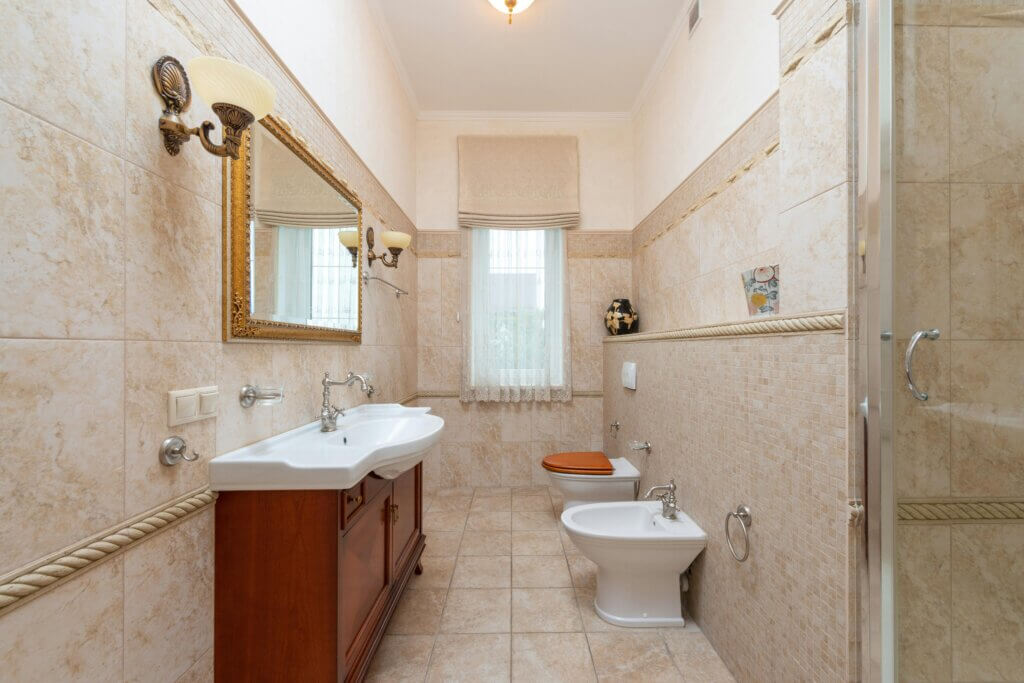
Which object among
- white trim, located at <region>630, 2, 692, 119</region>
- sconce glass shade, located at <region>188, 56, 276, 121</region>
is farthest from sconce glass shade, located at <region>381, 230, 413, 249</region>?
white trim, located at <region>630, 2, 692, 119</region>

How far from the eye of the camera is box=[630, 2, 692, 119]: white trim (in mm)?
2254

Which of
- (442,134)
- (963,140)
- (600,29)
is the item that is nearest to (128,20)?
(963,140)

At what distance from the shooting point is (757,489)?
1307 millimetres

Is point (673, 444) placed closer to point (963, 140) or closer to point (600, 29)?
point (963, 140)

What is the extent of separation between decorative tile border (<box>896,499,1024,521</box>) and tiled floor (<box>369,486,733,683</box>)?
89 centimetres

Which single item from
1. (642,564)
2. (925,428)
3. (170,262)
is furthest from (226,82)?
(642,564)

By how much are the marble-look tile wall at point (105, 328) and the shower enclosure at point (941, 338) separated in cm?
155

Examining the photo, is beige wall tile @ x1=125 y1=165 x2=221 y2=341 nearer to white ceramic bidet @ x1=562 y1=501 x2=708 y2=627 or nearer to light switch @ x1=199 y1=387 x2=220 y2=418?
light switch @ x1=199 y1=387 x2=220 y2=418

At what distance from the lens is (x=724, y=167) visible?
72.3 inches

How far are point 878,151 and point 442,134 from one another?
115 inches

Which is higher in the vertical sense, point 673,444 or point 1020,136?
point 1020,136

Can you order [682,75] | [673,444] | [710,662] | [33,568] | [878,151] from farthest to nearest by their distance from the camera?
[682,75] → [673,444] → [710,662] → [878,151] → [33,568]

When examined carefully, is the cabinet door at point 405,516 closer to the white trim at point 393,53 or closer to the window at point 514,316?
the window at point 514,316

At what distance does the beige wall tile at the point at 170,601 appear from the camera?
0.84 meters
